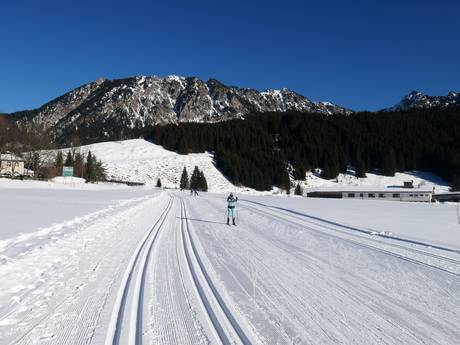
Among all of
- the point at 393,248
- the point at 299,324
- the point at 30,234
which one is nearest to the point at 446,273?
the point at 393,248

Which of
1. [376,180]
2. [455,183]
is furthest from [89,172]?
[455,183]

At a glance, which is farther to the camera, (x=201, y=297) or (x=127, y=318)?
(x=201, y=297)

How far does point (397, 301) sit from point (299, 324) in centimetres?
219

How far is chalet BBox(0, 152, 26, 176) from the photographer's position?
3045 inches

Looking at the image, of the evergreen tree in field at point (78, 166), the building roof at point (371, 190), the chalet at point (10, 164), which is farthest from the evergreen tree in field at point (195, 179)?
the chalet at point (10, 164)

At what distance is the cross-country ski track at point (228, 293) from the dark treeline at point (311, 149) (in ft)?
443

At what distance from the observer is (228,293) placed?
7.45 metres

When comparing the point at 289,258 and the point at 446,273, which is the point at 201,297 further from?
the point at 446,273

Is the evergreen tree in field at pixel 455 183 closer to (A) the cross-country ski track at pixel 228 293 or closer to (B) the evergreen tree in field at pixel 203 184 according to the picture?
(B) the evergreen tree in field at pixel 203 184

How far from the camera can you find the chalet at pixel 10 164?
77.3 m

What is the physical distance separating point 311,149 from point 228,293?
17956cm

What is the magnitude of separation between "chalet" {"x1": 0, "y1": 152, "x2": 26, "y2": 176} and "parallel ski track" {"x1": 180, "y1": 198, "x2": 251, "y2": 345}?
7185 centimetres

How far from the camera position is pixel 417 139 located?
190m

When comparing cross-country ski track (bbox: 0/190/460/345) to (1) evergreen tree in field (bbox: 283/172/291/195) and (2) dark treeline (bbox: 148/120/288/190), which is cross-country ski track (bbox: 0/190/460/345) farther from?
(2) dark treeline (bbox: 148/120/288/190)
